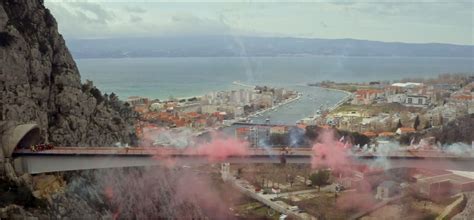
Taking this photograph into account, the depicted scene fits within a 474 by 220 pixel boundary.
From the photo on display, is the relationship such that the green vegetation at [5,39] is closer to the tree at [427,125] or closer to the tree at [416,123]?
the tree at [416,123]

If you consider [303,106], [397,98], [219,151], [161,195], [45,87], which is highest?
[45,87]

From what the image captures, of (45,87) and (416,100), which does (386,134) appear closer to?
(416,100)

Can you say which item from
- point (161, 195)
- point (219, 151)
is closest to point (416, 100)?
point (161, 195)

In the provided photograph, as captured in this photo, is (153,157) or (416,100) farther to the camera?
(416,100)

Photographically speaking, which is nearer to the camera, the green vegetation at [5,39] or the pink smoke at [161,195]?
the pink smoke at [161,195]

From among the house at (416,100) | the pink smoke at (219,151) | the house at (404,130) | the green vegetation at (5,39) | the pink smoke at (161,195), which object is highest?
the green vegetation at (5,39)

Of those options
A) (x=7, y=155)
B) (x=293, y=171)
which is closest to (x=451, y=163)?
(x=293, y=171)

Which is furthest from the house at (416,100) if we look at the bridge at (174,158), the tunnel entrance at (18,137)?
the tunnel entrance at (18,137)

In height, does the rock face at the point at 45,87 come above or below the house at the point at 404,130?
above
